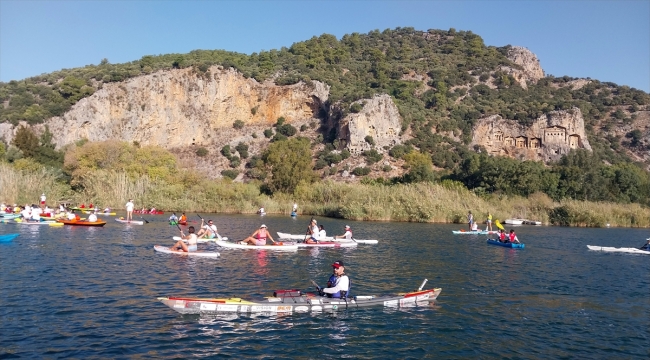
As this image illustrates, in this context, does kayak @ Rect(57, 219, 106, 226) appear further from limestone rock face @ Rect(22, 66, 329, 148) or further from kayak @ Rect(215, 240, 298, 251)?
limestone rock face @ Rect(22, 66, 329, 148)

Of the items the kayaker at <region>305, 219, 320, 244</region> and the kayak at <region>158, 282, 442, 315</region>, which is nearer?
the kayak at <region>158, 282, 442, 315</region>

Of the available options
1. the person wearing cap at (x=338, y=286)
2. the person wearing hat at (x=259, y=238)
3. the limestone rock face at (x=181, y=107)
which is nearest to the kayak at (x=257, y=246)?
the person wearing hat at (x=259, y=238)

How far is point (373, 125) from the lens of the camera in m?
90.3

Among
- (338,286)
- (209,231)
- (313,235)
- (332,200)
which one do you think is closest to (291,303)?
(338,286)

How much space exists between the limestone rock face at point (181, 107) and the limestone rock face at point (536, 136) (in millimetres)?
32422

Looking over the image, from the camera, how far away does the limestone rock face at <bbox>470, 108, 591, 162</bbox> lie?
308 feet

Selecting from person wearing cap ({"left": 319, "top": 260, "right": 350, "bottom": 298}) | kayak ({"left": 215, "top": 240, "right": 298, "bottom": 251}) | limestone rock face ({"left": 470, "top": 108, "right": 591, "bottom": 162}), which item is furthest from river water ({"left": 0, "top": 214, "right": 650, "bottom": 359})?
limestone rock face ({"left": 470, "top": 108, "right": 591, "bottom": 162})

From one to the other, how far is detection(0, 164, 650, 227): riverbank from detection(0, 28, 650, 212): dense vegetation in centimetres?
397

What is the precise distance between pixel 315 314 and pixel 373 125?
76509 millimetres

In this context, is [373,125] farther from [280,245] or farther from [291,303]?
[291,303]

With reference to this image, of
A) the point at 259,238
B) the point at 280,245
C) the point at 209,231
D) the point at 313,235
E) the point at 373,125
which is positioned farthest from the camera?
the point at 373,125

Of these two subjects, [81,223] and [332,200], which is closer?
[81,223]

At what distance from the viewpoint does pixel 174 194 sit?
182 feet

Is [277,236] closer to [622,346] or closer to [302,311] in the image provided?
[302,311]
